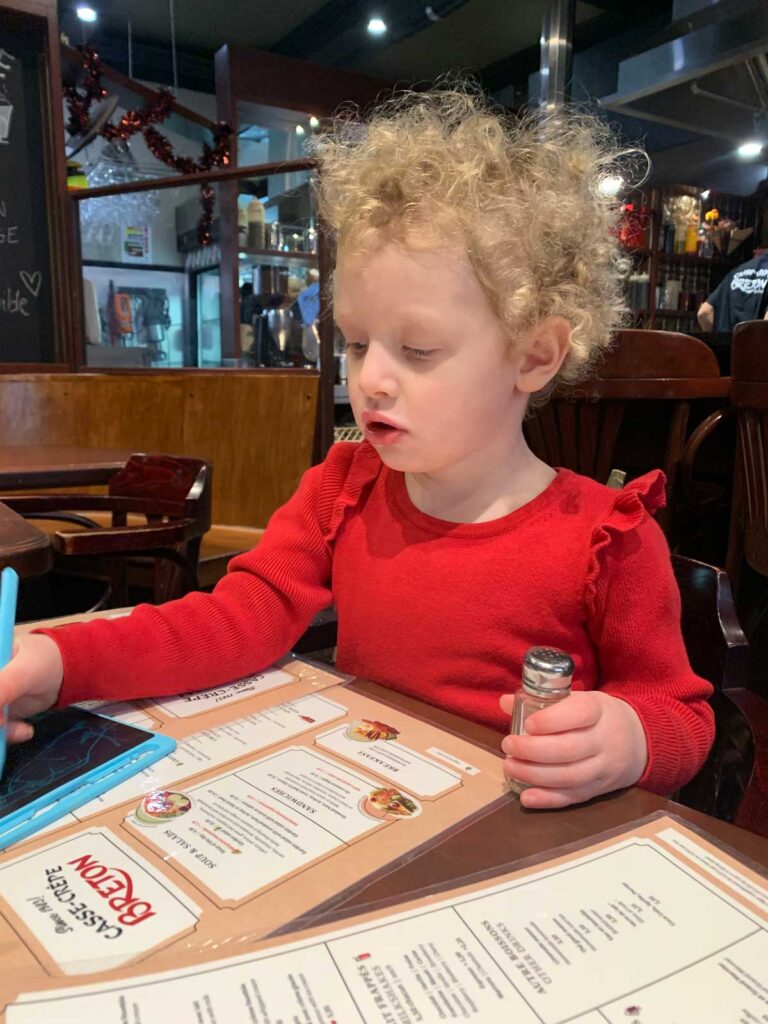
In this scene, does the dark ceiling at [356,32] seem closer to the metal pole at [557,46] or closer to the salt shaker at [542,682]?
the metal pole at [557,46]

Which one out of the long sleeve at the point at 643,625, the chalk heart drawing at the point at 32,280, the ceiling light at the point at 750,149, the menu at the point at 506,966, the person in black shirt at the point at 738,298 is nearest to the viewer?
the menu at the point at 506,966

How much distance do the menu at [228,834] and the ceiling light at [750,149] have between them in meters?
5.94

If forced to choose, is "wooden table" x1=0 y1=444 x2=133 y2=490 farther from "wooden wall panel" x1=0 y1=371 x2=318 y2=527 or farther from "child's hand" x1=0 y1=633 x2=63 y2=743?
"child's hand" x1=0 y1=633 x2=63 y2=743

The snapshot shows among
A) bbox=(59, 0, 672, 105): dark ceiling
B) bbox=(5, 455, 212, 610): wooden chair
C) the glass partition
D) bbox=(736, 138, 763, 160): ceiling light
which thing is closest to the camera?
bbox=(5, 455, 212, 610): wooden chair

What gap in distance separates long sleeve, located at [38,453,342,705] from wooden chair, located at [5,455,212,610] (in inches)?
30.5

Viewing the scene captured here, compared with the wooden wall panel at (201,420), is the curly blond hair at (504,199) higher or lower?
higher

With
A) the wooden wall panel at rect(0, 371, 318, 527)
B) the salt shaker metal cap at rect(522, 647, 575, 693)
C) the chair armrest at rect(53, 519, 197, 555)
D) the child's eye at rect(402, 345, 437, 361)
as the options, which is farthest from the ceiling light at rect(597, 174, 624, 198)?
the wooden wall panel at rect(0, 371, 318, 527)

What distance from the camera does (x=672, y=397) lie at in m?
1.91

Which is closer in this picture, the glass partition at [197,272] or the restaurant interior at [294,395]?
the restaurant interior at [294,395]

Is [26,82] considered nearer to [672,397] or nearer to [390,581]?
[672,397]

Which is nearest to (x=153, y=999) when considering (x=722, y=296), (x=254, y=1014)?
(x=254, y=1014)

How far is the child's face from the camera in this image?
676 mm

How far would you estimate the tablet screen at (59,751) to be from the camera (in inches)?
20.2

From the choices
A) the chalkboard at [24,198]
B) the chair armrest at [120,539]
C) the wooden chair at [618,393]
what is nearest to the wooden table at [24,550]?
the chair armrest at [120,539]
